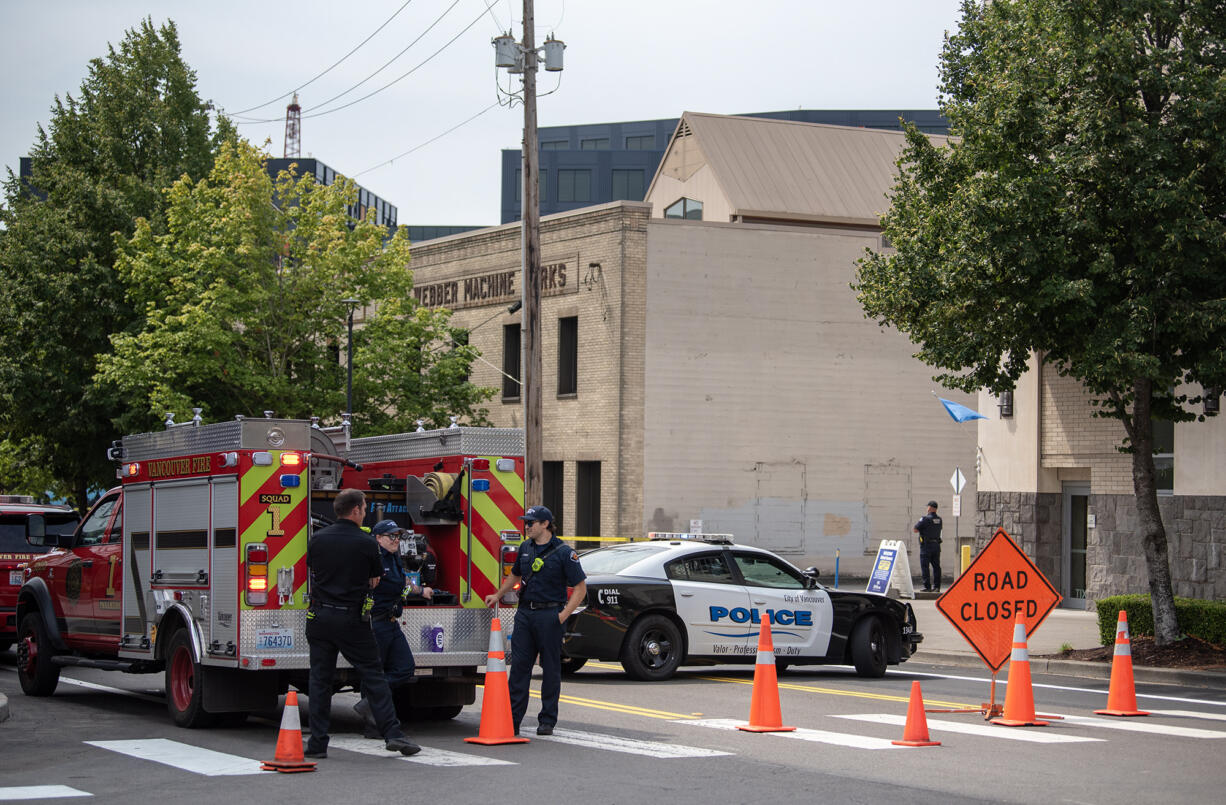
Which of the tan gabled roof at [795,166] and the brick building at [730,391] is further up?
the tan gabled roof at [795,166]

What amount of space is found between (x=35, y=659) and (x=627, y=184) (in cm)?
8678

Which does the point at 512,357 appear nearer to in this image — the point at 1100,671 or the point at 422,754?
the point at 1100,671

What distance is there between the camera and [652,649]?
15961mm

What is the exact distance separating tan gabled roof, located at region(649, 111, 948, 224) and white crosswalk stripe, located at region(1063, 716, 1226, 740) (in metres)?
27.0

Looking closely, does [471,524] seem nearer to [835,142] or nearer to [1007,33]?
[1007,33]

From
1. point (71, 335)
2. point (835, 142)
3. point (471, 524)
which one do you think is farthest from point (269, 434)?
point (835, 142)

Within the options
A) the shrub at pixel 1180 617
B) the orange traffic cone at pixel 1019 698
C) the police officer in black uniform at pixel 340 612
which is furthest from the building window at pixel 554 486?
the police officer in black uniform at pixel 340 612

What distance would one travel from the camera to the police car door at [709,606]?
52.7 ft

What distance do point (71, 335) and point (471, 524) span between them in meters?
24.6

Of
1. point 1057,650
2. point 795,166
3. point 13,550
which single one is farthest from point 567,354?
point 13,550

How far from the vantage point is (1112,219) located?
16984 millimetres

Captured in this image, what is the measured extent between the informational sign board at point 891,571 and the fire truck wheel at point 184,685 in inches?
620

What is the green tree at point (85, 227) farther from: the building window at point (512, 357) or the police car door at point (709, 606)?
the police car door at point (709, 606)

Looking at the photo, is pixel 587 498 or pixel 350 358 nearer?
pixel 350 358
